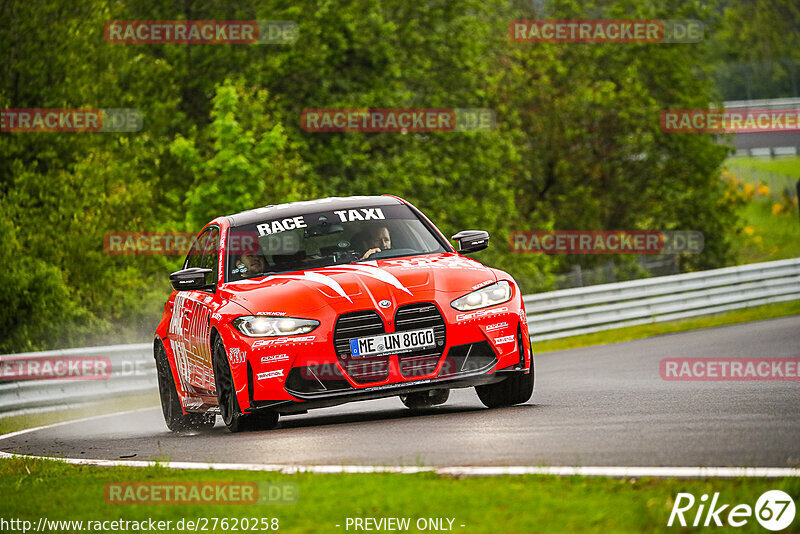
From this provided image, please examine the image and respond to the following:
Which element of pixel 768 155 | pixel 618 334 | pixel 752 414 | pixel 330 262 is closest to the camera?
pixel 752 414

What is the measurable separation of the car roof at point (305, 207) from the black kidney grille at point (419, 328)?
6.10 feet

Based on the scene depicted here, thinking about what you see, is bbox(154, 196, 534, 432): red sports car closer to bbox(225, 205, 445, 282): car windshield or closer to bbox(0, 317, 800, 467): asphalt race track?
bbox(225, 205, 445, 282): car windshield

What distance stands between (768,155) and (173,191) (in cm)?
3634

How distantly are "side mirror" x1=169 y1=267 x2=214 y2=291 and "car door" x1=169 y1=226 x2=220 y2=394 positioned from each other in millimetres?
106

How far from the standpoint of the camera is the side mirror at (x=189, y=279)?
10.7 m

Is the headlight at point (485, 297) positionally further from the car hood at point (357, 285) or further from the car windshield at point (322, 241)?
the car windshield at point (322, 241)

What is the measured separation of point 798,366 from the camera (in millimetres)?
14055

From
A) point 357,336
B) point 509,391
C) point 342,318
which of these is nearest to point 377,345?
point 357,336

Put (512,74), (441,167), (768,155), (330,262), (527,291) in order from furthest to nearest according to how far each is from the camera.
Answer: (768,155)
(512,74)
(441,167)
(527,291)
(330,262)

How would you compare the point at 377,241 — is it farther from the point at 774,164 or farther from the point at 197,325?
the point at 774,164

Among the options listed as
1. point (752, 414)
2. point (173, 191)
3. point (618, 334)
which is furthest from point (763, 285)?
point (752, 414)

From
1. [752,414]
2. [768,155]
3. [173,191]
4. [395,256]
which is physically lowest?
[768,155]

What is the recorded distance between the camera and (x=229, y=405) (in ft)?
33.0

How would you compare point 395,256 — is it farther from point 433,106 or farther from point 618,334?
point 433,106
